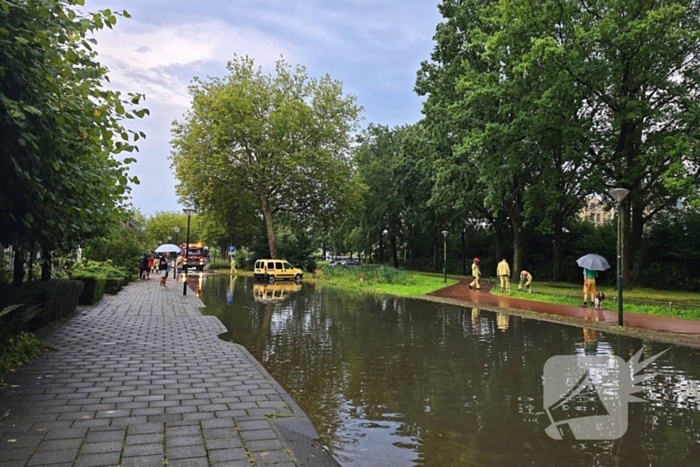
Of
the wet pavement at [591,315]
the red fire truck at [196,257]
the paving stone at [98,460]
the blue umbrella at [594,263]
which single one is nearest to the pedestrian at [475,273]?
the wet pavement at [591,315]

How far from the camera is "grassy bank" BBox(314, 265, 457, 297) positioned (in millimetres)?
27500

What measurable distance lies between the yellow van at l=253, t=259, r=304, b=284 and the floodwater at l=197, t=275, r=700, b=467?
66.4 ft

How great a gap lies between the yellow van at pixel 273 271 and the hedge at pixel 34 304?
21020 millimetres

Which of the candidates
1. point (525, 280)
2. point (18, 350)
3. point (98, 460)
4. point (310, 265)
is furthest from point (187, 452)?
point (310, 265)

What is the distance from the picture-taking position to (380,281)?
3130 cm

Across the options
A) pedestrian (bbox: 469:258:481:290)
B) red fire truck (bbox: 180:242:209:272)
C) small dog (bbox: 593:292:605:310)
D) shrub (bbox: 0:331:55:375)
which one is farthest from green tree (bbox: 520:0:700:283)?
red fire truck (bbox: 180:242:209:272)

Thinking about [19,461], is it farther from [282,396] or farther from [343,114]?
[343,114]

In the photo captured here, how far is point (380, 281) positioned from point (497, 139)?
12248 millimetres

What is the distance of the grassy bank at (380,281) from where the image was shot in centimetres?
2750

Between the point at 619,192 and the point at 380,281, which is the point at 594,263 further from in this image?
the point at 380,281

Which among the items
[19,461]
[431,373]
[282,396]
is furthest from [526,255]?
[19,461]

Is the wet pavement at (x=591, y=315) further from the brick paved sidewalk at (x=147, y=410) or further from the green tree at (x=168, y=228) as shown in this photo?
the green tree at (x=168, y=228)

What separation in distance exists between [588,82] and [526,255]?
20.6 metres

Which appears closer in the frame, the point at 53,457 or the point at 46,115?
the point at 53,457
